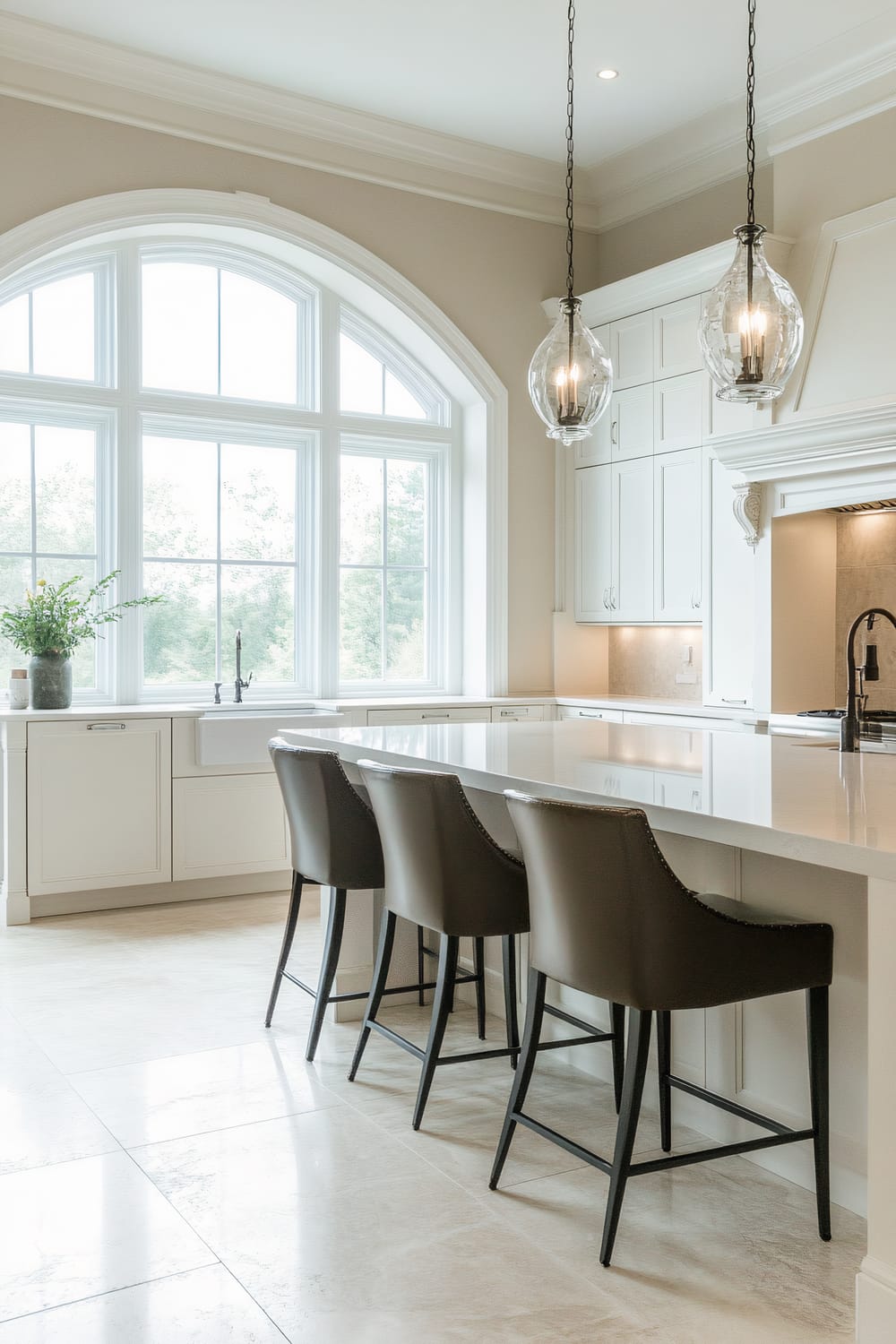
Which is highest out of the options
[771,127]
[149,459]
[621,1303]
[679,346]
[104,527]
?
[771,127]

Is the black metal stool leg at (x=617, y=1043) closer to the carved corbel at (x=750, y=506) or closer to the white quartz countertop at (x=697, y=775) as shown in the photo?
the white quartz countertop at (x=697, y=775)

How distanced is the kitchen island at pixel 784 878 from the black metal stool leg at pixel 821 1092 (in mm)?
80

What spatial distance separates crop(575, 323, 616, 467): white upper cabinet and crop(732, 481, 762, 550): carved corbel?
3.98ft

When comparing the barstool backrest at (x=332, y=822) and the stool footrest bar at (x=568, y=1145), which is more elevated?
the barstool backrest at (x=332, y=822)

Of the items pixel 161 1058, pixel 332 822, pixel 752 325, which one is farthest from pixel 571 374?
pixel 161 1058

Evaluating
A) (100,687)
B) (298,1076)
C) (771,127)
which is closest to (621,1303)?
(298,1076)

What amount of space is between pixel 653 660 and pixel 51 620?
314 centimetres

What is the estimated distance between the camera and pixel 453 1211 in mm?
2299

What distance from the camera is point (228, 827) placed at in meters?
5.20

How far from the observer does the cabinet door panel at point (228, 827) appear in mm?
5105

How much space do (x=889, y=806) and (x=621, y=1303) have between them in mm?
996

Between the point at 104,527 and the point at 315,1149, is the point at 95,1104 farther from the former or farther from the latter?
the point at 104,527

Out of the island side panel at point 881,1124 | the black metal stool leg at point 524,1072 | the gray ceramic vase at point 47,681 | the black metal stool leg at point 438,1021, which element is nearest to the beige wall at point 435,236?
the gray ceramic vase at point 47,681

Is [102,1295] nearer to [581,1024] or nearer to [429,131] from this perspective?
[581,1024]
